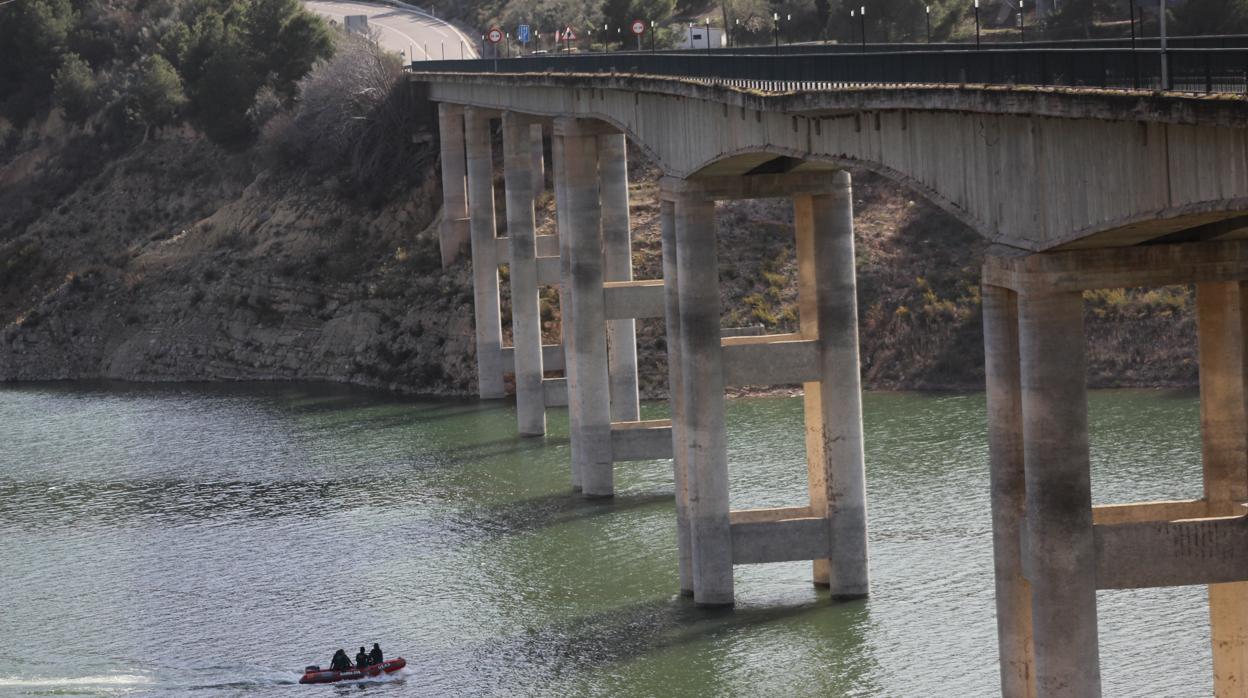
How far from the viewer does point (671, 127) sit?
41.1 m

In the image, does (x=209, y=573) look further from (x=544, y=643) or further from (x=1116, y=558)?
(x=1116, y=558)

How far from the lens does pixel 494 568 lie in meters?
43.3

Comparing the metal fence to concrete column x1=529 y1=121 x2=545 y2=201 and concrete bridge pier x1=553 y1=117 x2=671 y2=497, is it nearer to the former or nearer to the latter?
concrete bridge pier x1=553 y1=117 x2=671 y2=497

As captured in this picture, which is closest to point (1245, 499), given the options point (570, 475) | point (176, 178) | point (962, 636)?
point (962, 636)

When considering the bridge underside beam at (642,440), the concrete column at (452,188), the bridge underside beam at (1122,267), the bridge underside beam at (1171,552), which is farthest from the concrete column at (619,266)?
the bridge underside beam at (1171,552)

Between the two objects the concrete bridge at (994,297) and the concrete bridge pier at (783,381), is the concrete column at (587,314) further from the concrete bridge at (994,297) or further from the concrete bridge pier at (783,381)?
the concrete bridge pier at (783,381)

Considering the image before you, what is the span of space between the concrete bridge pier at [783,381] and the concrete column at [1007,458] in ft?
36.2

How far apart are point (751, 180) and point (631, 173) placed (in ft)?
147

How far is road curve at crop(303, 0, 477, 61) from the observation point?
110m

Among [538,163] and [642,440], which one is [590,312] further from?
[538,163]

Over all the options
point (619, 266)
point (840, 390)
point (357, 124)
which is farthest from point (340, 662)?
point (357, 124)

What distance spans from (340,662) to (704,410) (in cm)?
825

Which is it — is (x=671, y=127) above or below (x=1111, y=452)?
above

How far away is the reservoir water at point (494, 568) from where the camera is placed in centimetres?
3469
